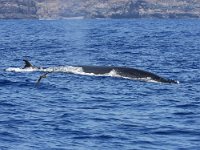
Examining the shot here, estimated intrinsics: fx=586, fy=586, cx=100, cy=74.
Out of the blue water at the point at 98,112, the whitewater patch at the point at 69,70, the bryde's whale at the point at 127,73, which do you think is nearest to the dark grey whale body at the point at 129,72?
the bryde's whale at the point at 127,73

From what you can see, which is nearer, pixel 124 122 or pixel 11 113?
pixel 124 122

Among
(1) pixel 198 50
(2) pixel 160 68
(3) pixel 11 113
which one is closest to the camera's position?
(3) pixel 11 113

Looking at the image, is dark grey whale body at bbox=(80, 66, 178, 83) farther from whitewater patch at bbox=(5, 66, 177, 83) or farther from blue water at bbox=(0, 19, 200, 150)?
blue water at bbox=(0, 19, 200, 150)

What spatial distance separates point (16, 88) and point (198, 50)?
107 feet

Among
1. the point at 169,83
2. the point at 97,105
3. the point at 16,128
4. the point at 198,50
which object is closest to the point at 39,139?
the point at 16,128

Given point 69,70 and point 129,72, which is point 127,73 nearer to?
point 129,72

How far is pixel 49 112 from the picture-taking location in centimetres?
2514

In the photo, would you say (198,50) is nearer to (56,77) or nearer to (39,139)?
(56,77)

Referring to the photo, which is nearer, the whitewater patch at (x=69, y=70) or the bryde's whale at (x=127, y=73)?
the bryde's whale at (x=127, y=73)

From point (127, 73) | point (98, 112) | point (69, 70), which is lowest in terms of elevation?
point (69, 70)

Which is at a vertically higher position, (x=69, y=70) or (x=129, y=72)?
(x=129, y=72)

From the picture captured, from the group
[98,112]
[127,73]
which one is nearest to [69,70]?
[127,73]

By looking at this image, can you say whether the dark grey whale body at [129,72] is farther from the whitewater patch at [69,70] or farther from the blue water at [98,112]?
the blue water at [98,112]

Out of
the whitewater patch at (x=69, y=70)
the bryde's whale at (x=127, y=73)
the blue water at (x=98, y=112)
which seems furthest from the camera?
the whitewater patch at (x=69, y=70)
